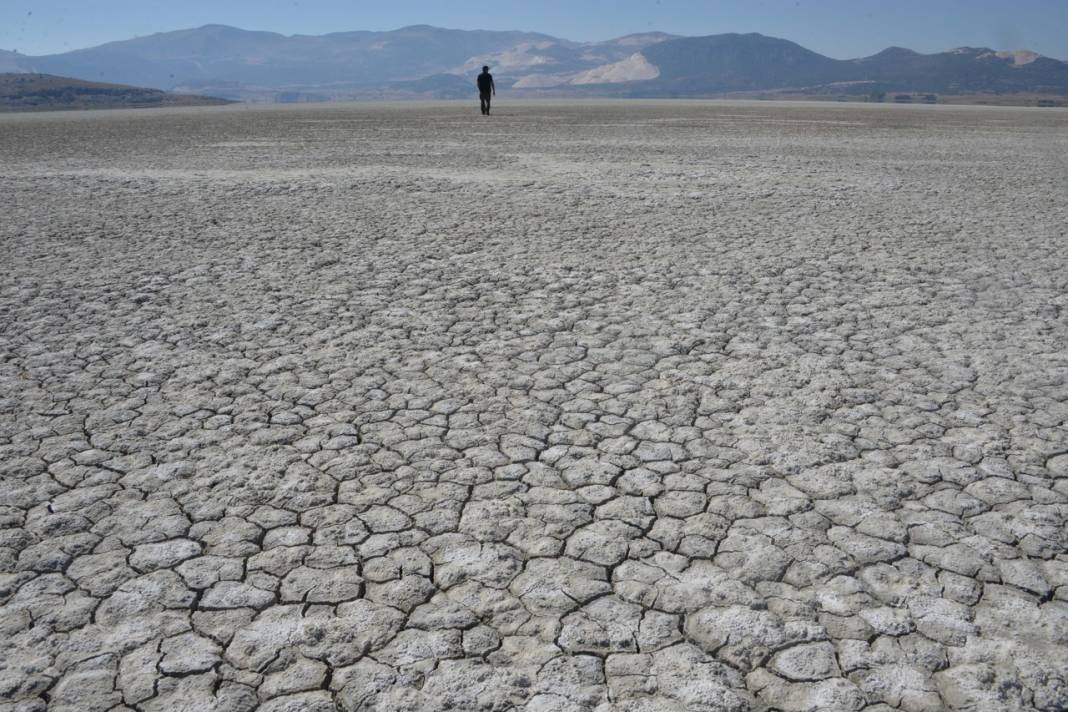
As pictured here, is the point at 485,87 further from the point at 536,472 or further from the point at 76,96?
the point at 76,96

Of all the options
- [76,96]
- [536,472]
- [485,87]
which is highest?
[76,96]

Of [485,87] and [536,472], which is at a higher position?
[485,87]

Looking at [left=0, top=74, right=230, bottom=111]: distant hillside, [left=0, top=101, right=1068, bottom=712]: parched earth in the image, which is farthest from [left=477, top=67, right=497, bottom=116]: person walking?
[left=0, top=74, right=230, bottom=111]: distant hillside

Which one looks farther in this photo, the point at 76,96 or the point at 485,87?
the point at 76,96

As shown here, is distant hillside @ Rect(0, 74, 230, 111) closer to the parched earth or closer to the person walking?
the person walking

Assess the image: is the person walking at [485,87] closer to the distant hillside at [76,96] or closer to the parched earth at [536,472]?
the parched earth at [536,472]

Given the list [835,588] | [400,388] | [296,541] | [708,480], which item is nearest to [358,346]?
[400,388]

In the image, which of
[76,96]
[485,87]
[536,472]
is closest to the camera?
[536,472]

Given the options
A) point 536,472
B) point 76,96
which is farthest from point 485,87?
point 76,96

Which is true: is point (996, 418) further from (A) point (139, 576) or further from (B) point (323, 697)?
(A) point (139, 576)

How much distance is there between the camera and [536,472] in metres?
3.45

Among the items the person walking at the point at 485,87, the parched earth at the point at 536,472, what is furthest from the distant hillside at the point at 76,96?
the parched earth at the point at 536,472

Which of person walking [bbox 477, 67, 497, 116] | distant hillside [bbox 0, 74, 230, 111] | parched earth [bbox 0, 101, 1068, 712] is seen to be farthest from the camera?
distant hillside [bbox 0, 74, 230, 111]

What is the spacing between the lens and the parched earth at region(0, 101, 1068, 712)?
2.34m
